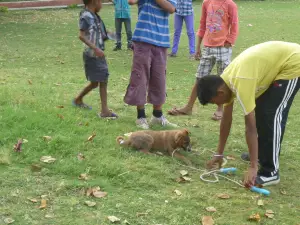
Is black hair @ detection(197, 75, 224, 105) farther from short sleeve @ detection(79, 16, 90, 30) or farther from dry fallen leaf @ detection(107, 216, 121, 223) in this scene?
short sleeve @ detection(79, 16, 90, 30)

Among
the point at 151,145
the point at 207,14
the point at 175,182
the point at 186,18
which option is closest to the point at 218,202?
the point at 175,182

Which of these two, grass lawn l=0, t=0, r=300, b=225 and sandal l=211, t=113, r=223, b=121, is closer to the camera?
grass lawn l=0, t=0, r=300, b=225

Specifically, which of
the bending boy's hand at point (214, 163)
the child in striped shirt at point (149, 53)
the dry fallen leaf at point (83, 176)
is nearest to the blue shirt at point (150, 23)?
the child in striped shirt at point (149, 53)

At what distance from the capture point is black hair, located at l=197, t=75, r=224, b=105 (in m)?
3.80

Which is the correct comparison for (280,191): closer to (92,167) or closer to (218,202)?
(218,202)

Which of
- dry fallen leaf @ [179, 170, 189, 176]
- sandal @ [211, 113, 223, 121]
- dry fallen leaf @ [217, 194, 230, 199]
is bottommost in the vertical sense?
sandal @ [211, 113, 223, 121]

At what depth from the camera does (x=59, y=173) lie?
420 centimetres

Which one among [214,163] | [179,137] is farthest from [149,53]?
[214,163]

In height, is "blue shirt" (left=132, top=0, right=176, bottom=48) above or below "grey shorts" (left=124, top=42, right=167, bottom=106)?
above

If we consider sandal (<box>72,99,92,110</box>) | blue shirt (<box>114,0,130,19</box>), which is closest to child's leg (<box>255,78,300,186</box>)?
sandal (<box>72,99,92,110</box>)

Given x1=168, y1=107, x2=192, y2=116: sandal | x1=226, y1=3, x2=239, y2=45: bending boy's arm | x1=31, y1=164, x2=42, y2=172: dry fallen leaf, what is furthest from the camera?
x1=168, y1=107, x2=192, y2=116: sandal

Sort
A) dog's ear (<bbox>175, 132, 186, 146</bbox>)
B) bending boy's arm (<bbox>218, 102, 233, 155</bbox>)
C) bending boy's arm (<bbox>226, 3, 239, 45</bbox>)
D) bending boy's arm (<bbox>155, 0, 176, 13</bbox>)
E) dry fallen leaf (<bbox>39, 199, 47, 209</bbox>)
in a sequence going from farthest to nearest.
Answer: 1. bending boy's arm (<bbox>226, 3, 239, 45</bbox>)
2. bending boy's arm (<bbox>155, 0, 176, 13</bbox>)
3. dog's ear (<bbox>175, 132, 186, 146</bbox>)
4. bending boy's arm (<bbox>218, 102, 233, 155</bbox>)
5. dry fallen leaf (<bbox>39, 199, 47, 209</bbox>)

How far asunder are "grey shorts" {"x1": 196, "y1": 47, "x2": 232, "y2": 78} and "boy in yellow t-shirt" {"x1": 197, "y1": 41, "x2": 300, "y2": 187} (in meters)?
2.01

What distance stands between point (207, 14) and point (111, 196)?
11.0ft
